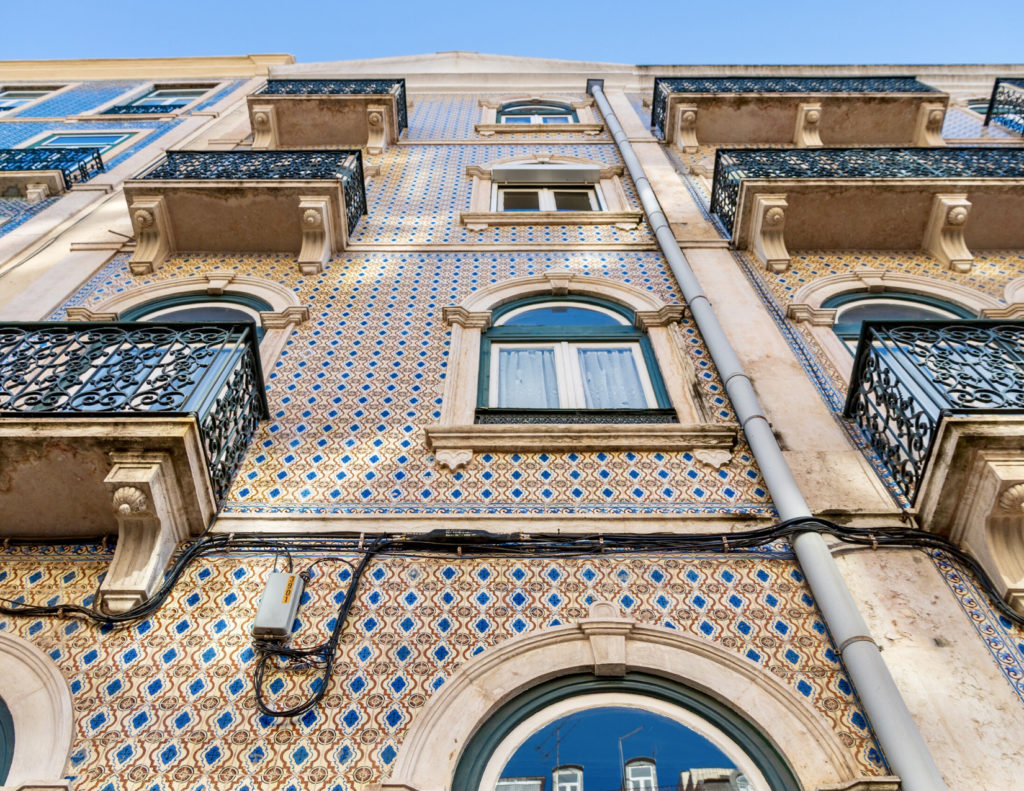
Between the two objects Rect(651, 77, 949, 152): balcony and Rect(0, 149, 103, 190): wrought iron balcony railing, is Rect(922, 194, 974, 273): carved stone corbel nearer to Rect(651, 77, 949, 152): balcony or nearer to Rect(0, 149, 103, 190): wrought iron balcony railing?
Rect(651, 77, 949, 152): balcony

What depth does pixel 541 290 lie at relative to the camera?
825cm

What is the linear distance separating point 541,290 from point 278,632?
469cm

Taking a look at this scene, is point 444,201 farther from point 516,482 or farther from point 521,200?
point 516,482

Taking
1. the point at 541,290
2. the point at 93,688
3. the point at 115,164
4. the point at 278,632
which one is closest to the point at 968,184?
the point at 541,290

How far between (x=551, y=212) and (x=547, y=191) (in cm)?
138

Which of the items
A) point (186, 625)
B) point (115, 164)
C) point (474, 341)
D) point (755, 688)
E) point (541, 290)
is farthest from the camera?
point (115, 164)

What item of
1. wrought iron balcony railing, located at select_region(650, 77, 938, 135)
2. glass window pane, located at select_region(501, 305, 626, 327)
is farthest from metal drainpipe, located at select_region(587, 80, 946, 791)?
wrought iron balcony railing, located at select_region(650, 77, 938, 135)

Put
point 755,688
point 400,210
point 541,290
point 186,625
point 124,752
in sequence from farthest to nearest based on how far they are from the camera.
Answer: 1. point 400,210
2. point 541,290
3. point 186,625
4. point 755,688
5. point 124,752

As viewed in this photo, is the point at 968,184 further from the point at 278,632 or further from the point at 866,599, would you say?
the point at 278,632

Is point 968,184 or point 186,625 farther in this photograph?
point 968,184

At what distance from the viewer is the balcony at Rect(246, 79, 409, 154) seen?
1242 centimetres

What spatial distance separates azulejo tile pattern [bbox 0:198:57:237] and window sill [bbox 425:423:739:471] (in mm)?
6633

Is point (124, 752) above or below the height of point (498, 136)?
below

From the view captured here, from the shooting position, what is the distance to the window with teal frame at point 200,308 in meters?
7.94
